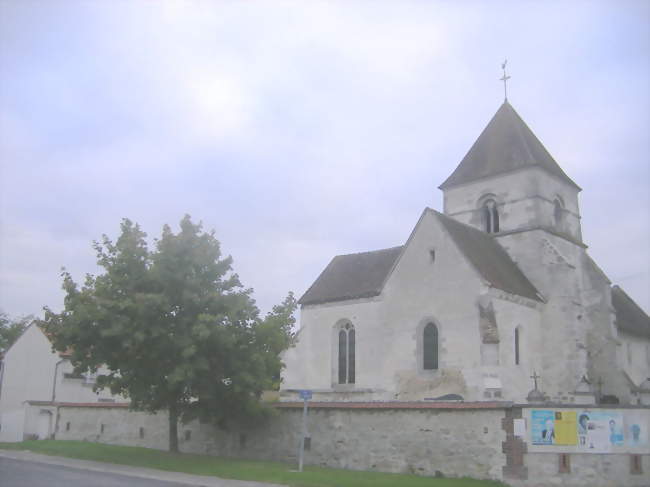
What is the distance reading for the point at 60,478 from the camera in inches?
726

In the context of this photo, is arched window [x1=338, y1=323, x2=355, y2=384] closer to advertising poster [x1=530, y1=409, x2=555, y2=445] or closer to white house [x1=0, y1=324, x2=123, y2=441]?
advertising poster [x1=530, y1=409, x2=555, y2=445]

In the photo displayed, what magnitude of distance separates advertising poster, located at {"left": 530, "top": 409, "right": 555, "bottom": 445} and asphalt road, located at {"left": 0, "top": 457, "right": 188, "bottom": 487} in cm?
983

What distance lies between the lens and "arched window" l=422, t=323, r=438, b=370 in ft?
94.9

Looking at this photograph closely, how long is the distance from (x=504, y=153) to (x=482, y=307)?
11875 millimetres

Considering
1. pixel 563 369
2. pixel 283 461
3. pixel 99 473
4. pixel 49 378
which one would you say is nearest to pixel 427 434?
pixel 283 461

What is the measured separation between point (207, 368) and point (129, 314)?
3330mm

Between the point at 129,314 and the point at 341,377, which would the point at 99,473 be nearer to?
the point at 129,314

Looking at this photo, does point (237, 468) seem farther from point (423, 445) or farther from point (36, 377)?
point (36, 377)

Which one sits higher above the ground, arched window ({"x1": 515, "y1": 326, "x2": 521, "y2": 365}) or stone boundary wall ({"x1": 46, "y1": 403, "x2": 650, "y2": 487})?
arched window ({"x1": 515, "y1": 326, "x2": 521, "y2": 365})

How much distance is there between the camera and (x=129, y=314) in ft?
76.3

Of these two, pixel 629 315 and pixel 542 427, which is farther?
pixel 629 315

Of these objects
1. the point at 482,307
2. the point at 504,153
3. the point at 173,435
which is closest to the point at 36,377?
the point at 173,435

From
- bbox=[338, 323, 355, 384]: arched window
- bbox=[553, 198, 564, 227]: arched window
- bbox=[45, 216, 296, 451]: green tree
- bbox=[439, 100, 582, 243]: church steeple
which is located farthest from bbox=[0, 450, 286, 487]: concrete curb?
bbox=[553, 198, 564, 227]: arched window

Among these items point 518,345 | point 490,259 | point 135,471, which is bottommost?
point 135,471
